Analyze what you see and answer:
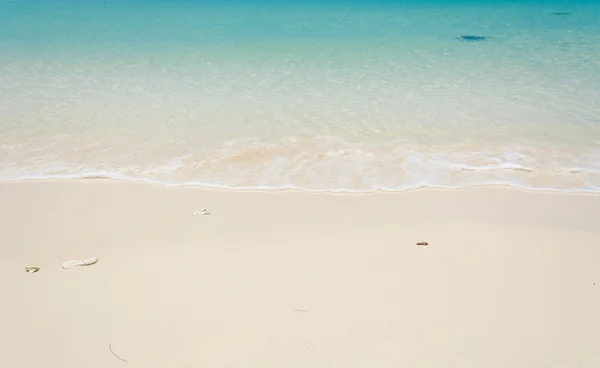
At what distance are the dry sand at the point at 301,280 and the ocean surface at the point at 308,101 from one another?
0.64 meters

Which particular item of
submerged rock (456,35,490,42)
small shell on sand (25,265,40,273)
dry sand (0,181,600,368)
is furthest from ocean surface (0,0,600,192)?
small shell on sand (25,265,40,273)

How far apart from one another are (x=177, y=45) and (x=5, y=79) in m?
3.55

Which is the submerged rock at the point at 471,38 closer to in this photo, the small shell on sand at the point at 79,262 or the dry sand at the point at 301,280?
the dry sand at the point at 301,280

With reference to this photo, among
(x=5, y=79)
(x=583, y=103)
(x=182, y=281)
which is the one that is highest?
(x=5, y=79)

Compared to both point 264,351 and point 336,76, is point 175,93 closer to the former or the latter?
point 336,76

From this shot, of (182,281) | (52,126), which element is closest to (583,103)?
(182,281)

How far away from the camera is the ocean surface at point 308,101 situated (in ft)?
17.9

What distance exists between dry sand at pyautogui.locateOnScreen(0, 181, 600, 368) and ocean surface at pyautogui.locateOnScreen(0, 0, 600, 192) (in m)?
0.64

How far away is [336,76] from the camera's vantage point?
8750mm

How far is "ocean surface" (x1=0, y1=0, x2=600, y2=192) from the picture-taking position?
215 inches

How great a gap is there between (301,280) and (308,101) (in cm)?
446

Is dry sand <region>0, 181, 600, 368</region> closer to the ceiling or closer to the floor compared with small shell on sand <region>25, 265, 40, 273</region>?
closer to the floor

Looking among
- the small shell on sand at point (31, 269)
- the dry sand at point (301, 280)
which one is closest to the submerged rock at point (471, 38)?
the dry sand at point (301, 280)

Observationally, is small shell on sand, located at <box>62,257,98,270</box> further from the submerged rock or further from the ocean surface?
the submerged rock
